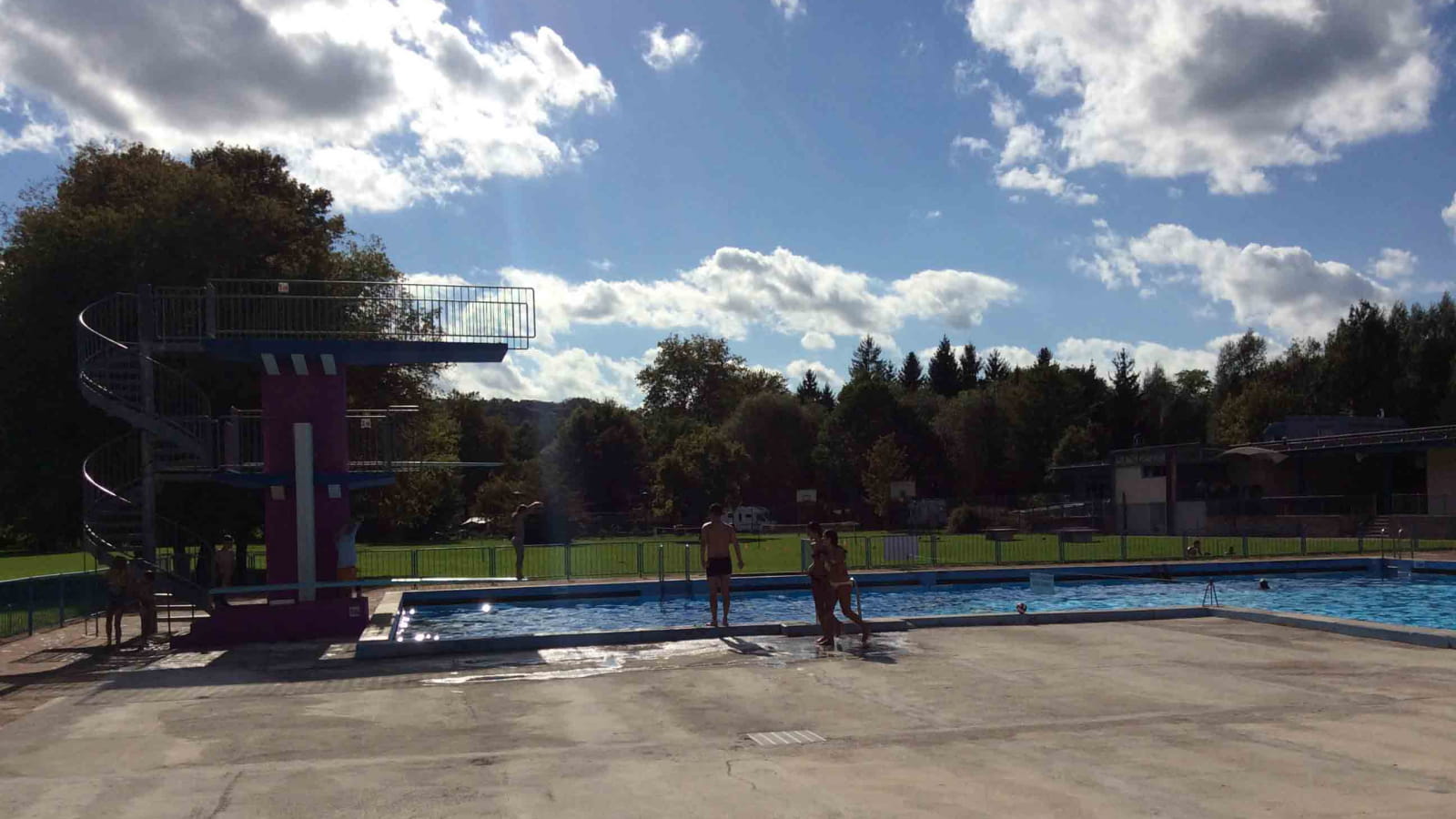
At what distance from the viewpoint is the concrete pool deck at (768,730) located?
24.4 feet

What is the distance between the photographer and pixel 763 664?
45.4 feet

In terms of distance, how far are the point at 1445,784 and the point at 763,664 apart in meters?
7.69

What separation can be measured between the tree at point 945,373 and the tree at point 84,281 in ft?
305

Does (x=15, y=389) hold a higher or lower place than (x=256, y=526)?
higher

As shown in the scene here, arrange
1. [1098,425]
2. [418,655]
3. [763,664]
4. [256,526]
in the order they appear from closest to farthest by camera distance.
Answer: [763,664], [418,655], [256,526], [1098,425]

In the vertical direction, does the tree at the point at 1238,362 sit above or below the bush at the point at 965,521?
above

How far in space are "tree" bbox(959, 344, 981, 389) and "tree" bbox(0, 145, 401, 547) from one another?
95.3m

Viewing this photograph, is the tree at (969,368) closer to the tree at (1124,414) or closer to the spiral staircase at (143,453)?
the tree at (1124,414)

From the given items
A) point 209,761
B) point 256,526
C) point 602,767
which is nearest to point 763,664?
point 602,767

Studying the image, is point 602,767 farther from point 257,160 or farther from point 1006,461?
point 1006,461

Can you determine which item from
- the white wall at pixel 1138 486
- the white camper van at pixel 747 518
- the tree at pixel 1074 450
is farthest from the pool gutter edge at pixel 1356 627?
the tree at pixel 1074 450

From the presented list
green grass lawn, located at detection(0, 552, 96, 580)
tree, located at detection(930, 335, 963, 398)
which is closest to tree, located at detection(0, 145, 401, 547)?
green grass lawn, located at detection(0, 552, 96, 580)

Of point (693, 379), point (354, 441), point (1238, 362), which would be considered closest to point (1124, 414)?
point (1238, 362)

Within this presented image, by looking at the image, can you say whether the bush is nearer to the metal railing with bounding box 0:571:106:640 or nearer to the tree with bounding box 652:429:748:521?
the tree with bounding box 652:429:748:521
